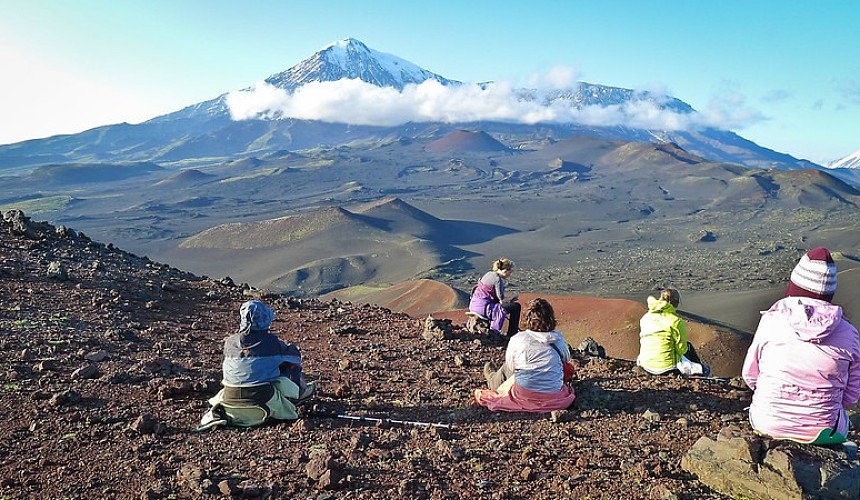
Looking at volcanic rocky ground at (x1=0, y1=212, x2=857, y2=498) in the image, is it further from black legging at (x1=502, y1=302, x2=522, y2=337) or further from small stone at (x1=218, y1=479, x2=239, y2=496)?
black legging at (x1=502, y1=302, x2=522, y2=337)

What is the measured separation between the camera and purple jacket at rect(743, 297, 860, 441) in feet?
10.6

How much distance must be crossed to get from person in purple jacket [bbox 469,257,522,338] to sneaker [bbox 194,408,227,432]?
3264 millimetres

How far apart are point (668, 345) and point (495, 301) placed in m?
2.00

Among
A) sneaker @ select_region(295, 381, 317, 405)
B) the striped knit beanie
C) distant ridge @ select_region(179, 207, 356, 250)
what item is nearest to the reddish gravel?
sneaker @ select_region(295, 381, 317, 405)

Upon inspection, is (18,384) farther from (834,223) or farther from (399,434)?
(834,223)

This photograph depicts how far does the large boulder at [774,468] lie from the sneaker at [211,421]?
294 cm

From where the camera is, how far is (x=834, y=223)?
228ft

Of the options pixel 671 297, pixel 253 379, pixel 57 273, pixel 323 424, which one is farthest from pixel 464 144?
pixel 253 379

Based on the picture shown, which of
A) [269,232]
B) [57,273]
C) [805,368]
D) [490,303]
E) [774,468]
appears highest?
[805,368]

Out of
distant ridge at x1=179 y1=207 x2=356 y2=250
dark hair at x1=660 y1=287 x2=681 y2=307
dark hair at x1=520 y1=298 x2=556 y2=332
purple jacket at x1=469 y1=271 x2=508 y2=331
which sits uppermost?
dark hair at x1=520 y1=298 x2=556 y2=332

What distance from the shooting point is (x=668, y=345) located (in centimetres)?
546

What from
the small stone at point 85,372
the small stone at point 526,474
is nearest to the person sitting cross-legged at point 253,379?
the small stone at point 85,372

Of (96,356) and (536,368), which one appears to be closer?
(536,368)

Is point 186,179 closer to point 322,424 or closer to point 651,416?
point 322,424
